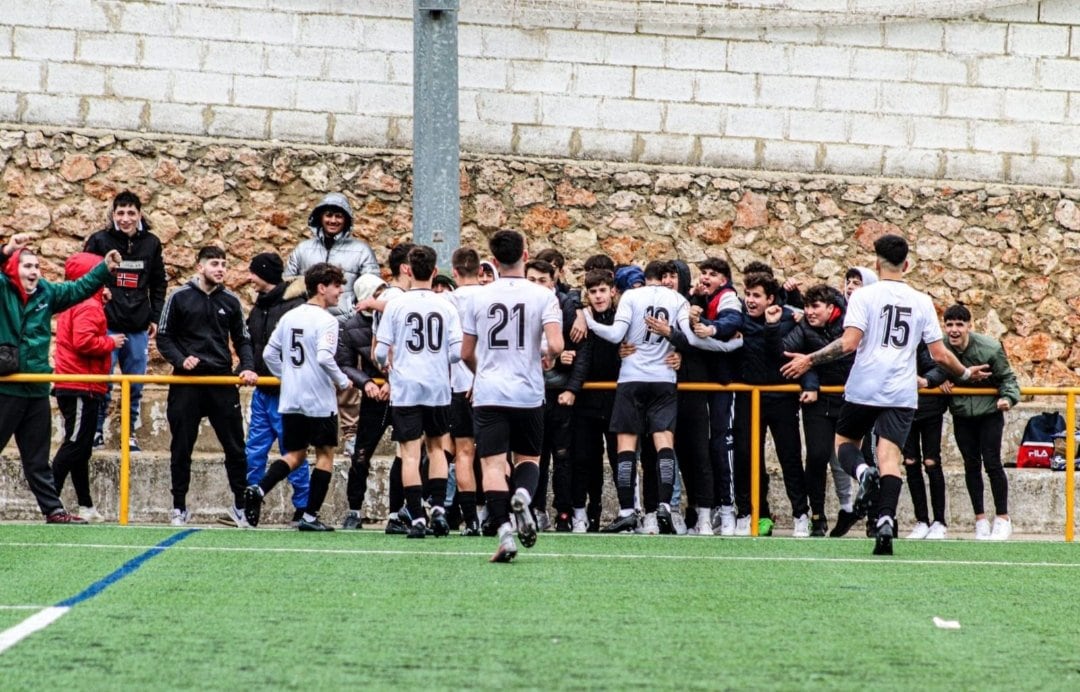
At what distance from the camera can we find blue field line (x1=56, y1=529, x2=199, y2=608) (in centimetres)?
736

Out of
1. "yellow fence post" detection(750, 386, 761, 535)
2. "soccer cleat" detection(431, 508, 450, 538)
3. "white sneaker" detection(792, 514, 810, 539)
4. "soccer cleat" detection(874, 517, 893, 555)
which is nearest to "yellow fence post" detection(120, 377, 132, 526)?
"soccer cleat" detection(431, 508, 450, 538)

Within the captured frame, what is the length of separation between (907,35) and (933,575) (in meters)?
8.33

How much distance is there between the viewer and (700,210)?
1600cm

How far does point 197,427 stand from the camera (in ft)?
41.3

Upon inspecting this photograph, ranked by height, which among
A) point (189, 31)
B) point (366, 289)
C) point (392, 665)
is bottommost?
point (392, 665)

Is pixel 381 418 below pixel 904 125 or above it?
below

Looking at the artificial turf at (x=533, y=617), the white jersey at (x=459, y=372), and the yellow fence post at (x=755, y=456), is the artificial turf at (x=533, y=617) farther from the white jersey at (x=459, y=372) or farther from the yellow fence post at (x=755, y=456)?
the yellow fence post at (x=755, y=456)

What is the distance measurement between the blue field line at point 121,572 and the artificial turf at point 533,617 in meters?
0.07

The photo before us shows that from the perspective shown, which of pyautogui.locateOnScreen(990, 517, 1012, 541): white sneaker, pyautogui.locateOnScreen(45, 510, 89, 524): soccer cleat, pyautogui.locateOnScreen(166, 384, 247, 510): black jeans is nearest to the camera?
pyautogui.locateOnScreen(45, 510, 89, 524): soccer cleat

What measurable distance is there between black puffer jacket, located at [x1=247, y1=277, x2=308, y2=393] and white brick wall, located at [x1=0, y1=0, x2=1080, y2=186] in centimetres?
268

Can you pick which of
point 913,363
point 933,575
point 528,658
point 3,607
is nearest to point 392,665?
point 528,658

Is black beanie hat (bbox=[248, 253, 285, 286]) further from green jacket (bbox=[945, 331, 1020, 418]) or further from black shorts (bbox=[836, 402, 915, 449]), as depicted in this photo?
green jacket (bbox=[945, 331, 1020, 418])

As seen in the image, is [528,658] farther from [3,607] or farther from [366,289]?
[366,289]

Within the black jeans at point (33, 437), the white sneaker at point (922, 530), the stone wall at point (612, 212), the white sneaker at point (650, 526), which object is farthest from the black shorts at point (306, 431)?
the white sneaker at point (922, 530)
